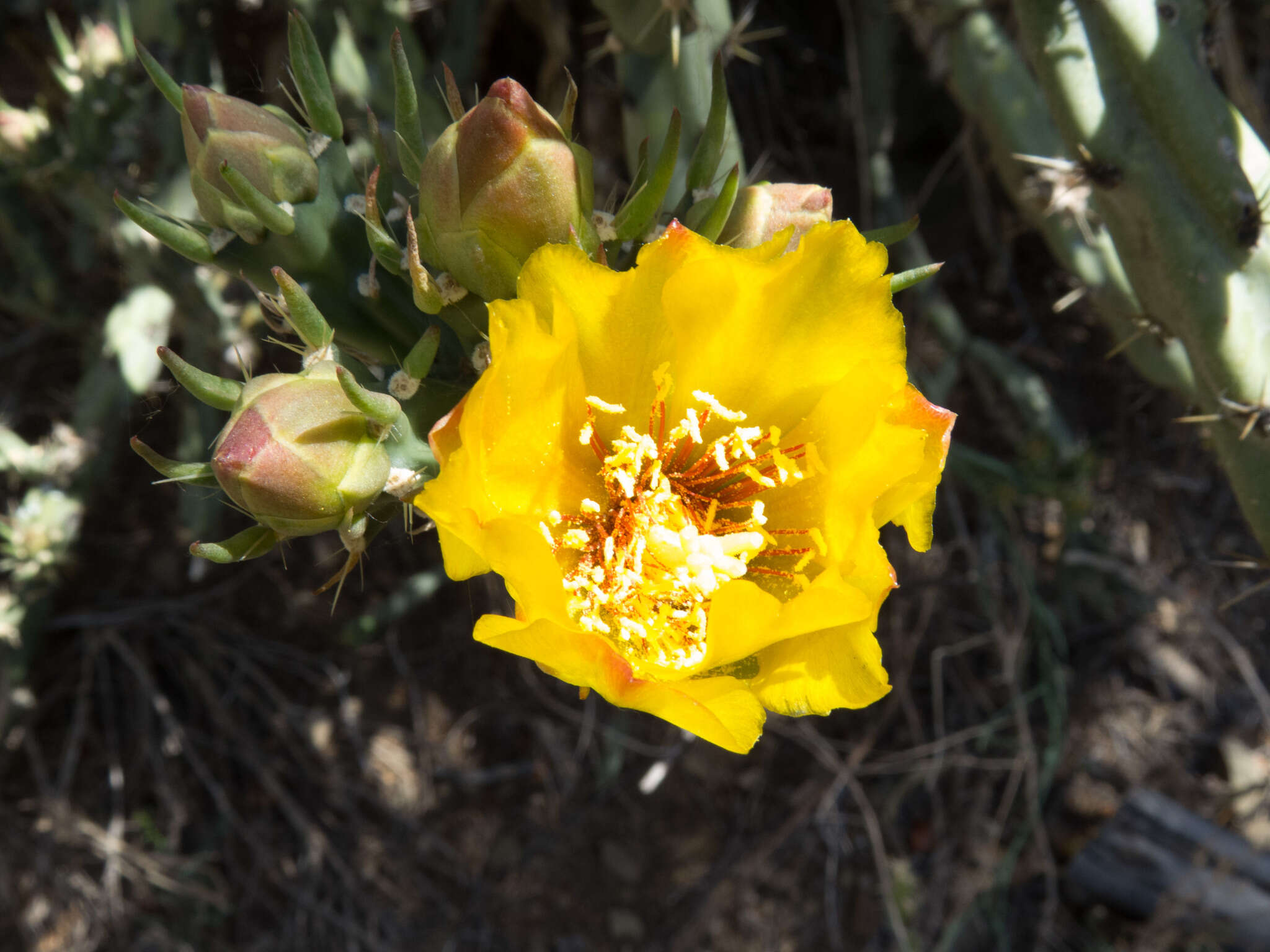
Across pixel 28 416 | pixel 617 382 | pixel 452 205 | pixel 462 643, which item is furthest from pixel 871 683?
pixel 28 416

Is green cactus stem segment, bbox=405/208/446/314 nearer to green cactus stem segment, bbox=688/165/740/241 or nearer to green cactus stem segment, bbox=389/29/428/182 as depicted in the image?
green cactus stem segment, bbox=389/29/428/182

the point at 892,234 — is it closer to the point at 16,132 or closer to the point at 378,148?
the point at 378,148

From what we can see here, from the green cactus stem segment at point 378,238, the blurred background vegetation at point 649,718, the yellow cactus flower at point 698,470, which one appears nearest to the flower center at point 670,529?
the yellow cactus flower at point 698,470

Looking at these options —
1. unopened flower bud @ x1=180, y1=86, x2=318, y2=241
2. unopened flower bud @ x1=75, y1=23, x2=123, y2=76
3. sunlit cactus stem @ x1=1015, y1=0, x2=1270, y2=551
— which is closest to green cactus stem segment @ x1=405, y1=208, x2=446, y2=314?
unopened flower bud @ x1=180, y1=86, x2=318, y2=241

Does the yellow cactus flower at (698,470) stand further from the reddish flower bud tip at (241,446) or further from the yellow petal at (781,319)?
the reddish flower bud tip at (241,446)

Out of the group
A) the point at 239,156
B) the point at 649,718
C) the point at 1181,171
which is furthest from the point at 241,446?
the point at 649,718

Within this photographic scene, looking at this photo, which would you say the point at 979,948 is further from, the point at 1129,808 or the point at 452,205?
the point at 452,205
